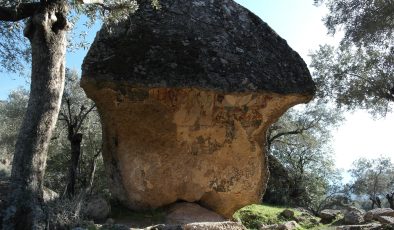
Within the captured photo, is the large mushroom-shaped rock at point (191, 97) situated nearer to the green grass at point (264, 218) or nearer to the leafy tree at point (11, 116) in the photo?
the green grass at point (264, 218)

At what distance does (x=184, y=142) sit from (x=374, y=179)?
3109 cm

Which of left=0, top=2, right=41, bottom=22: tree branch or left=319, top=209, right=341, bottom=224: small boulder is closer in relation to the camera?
left=0, top=2, right=41, bottom=22: tree branch

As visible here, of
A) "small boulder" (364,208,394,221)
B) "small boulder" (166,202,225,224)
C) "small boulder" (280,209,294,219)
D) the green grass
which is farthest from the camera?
"small boulder" (280,209,294,219)

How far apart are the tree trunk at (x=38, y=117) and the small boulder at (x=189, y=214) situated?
200 inches

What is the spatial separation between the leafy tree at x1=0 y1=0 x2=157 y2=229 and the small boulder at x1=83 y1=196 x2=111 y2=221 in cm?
429

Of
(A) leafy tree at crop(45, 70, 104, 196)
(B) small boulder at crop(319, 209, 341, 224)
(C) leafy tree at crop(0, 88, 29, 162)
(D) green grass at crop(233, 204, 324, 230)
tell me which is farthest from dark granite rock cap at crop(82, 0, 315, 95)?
(C) leafy tree at crop(0, 88, 29, 162)

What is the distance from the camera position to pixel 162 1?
35.6ft

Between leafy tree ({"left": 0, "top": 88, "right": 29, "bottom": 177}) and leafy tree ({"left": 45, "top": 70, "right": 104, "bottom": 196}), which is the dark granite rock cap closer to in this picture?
leafy tree ({"left": 45, "top": 70, "right": 104, "bottom": 196})

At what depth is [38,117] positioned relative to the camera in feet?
20.0

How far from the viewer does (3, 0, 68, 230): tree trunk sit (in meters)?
5.64

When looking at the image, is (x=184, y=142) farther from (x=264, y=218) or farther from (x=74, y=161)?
(x=74, y=161)

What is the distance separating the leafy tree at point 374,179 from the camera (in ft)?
120

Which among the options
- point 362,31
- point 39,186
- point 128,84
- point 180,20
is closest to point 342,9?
point 362,31

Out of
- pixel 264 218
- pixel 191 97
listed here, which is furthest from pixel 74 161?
pixel 191 97
